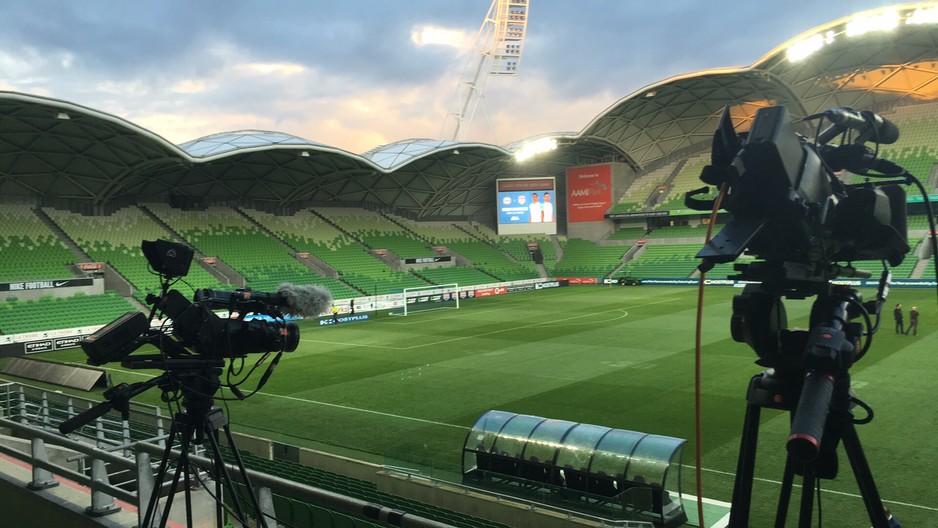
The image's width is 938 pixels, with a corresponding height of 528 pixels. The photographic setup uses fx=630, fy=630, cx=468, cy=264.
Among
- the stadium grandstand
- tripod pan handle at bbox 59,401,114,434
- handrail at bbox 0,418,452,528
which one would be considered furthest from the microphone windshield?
the stadium grandstand

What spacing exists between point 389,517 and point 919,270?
5516 cm

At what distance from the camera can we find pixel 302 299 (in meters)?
4.19

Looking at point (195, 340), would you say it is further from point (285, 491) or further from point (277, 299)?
point (285, 491)

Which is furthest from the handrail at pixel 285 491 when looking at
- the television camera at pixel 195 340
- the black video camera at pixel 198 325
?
the black video camera at pixel 198 325

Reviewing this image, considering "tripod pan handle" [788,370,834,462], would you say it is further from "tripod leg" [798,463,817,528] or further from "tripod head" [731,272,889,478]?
"tripod leg" [798,463,817,528]

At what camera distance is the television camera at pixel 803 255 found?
7.86ft

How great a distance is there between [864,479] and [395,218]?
202ft

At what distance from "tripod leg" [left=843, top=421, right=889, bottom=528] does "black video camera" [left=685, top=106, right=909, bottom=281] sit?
72 cm

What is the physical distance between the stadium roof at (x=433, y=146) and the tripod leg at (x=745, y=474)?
111 feet

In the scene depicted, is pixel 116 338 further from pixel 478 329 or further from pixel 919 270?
pixel 919 270

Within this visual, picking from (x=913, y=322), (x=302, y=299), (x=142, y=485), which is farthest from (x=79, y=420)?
(x=913, y=322)

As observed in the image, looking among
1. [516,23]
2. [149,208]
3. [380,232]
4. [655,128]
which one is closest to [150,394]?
[149,208]

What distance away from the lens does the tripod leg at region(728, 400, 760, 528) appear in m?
2.79

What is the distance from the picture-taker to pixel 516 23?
7250 centimetres
